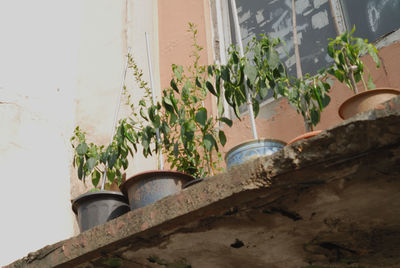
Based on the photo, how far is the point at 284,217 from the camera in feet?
6.19

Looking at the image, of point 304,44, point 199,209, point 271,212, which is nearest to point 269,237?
point 271,212

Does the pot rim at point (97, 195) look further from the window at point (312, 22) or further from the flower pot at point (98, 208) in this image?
the window at point (312, 22)

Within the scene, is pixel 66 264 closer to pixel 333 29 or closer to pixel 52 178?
pixel 52 178

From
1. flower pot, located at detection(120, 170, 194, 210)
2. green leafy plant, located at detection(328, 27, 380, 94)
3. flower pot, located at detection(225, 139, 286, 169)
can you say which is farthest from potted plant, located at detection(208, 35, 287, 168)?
flower pot, located at detection(120, 170, 194, 210)

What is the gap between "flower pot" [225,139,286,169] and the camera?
7.51ft

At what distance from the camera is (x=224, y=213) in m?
1.88

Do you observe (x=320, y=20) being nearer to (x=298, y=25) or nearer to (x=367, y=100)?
(x=298, y=25)

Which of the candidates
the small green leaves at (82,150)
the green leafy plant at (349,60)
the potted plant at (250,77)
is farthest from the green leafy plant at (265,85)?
the small green leaves at (82,150)

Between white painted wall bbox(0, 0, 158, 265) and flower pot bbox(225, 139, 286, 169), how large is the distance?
1275 millimetres

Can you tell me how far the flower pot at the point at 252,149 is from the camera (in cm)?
229

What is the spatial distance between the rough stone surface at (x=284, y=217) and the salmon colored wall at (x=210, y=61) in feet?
3.33

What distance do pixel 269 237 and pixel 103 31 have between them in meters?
2.65

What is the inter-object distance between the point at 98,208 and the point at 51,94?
1.45 meters

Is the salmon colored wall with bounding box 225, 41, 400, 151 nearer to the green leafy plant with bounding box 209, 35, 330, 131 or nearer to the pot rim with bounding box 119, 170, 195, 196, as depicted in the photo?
the green leafy plant with bounding box 209, 35, 330, 131
